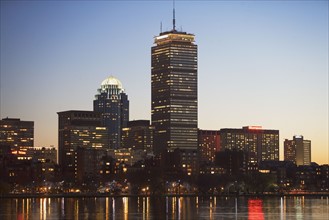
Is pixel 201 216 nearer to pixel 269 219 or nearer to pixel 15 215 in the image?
pixel 269 219

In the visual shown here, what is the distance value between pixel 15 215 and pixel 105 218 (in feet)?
56.0

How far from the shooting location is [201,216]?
137125 mm

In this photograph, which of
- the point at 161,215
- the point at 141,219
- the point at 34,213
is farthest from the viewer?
the point at 34,213

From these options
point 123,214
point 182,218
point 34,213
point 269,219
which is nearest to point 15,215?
point 34,213

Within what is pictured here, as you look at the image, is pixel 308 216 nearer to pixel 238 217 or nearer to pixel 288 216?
pixel 288 216

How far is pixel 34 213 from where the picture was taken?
481 feet

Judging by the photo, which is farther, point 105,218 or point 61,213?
point 61,213

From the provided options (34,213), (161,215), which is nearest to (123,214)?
(161,215)

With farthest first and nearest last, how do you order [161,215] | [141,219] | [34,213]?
[34,213] → [161,215] → [141,219]

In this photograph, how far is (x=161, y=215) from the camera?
13762 cm

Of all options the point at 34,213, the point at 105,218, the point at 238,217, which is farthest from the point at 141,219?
the point at 34,213

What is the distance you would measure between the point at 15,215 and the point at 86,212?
535 inches

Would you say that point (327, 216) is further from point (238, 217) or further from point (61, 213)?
point (61, 213)

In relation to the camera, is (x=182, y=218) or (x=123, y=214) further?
(x=123, y=214)
